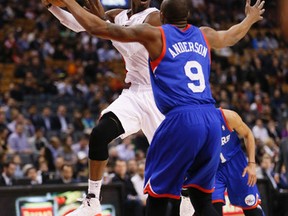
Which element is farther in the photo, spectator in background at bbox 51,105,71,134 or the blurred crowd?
spectator in background at bbox 51,105,71,134

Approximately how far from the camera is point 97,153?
20.8ft

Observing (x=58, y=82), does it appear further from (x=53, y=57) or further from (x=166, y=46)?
(x=166, y=46)

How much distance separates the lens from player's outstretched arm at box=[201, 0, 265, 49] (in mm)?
5864

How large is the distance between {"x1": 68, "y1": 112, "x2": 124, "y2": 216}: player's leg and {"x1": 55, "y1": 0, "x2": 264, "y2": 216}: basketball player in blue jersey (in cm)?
84

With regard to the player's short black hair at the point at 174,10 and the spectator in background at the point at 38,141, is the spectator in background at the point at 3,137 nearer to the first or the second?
the spectator in background at the point at 38,141

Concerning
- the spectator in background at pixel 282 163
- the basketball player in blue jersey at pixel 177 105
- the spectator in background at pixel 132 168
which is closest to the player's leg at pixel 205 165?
the basketball player in blue jersey at pixel 177 105

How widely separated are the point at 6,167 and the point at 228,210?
4883mm

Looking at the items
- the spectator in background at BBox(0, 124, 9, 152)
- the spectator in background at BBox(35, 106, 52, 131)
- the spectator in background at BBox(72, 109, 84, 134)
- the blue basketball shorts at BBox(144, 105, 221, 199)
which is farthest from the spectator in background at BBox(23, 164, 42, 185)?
the blue basketball shorts at BBox(144, 105, 221, 199)

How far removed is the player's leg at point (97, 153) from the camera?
20.7ft

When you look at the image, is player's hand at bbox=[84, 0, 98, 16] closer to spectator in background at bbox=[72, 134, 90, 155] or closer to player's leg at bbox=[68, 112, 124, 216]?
player's leg at bbox=[68, 112, 124, 216]

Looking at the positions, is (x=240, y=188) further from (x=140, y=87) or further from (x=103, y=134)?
(x=103, y=134)

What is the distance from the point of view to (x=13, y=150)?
15.9m

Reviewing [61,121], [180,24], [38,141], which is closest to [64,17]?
[180,24]

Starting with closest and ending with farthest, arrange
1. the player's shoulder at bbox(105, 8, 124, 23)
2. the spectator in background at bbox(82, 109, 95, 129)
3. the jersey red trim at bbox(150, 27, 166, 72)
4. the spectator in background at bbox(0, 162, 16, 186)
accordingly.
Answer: the jersey red trim at bbox(150, 27, 166, 72) < the player's shoulder at bbox(105, 8, 124, 23) < the spectator in background at bbox(0, 162, 16, 186) < the spectator in background at bbox(82, 109, 95, 129)
